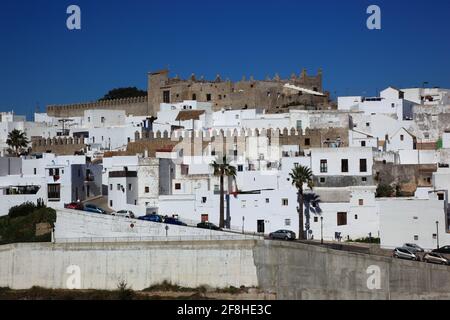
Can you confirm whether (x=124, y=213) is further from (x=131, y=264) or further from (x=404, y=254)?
(x=404, y=254)

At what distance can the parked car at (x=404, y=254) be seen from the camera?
136 feet

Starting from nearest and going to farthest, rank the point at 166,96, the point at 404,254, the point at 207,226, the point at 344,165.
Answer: the point at 404,254 < the point at 207,226 < the point at 344,165 < the point at 166,96

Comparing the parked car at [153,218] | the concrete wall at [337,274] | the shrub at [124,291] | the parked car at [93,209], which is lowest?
the shrub at [124,291]

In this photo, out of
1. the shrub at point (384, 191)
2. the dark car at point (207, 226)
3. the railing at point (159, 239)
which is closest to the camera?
the railing at point (159, 239)

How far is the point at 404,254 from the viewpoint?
41875 millimetres

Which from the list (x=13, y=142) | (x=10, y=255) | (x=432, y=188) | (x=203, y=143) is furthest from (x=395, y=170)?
(x=13, y=142)

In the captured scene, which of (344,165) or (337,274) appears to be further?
(344,165)

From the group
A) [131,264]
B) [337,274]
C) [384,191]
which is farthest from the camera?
[384,191]

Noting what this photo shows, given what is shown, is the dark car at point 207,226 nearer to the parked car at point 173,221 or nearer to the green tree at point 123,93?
the parked car at point 173,221

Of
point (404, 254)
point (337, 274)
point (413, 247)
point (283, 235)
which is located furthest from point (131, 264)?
point (413, 247)

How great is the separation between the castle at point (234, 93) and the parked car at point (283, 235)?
21641mm

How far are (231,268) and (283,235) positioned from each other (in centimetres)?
423

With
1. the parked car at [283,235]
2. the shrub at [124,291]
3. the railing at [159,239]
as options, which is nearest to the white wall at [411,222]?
the parked car at [283,235]

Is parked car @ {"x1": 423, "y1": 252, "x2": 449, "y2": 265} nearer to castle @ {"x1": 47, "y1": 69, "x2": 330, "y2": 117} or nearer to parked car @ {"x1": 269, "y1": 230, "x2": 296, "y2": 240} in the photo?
parked car @ {"x1": 269, "y1": 230, "x2": 296, "y2": 240}
